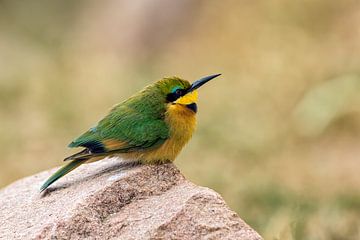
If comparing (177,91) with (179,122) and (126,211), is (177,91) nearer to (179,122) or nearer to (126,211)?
(179,122)

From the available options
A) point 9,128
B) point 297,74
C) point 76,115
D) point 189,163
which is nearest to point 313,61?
point 297,74

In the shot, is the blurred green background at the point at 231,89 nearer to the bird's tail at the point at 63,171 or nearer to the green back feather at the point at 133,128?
the green back feather at the point at 133,128

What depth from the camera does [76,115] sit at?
8.37 metres

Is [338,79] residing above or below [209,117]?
above

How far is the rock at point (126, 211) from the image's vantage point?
3215mm

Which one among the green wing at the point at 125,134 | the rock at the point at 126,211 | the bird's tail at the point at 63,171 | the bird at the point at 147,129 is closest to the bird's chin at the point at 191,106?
the bird at the point at 147,129

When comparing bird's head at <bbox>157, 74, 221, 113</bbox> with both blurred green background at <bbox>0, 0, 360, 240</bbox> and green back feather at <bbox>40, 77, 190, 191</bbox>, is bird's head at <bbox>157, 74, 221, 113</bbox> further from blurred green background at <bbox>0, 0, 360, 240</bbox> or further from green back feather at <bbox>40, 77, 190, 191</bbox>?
blurred green background at <bbox>0, 0, 360, 240</bbox>

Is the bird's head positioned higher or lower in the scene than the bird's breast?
higher

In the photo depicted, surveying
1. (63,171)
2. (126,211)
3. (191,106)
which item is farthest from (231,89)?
(126,211)

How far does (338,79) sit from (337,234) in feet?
8.63

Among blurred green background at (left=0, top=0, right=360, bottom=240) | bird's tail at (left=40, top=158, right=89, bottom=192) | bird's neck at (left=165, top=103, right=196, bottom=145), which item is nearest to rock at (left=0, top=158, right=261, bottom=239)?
bird's tail at (left=40, top=158, right=89, bottom=192)

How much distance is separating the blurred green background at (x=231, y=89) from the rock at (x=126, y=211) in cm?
125

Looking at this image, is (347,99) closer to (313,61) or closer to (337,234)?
(313,61)

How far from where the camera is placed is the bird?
3865 mm
